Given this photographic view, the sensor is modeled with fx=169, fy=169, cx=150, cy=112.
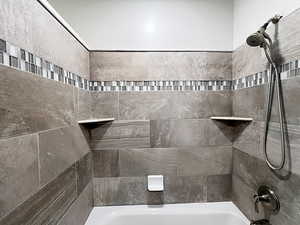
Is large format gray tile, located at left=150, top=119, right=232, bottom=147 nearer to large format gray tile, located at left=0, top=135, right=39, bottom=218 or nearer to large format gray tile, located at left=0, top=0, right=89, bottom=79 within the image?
large format gray tile, located at left=0, top=0, right=89, bottom=79

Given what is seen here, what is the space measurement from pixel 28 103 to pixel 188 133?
130cm

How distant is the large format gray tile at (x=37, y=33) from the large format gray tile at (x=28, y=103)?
0.14 metres

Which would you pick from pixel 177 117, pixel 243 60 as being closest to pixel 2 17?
pixel 177 117

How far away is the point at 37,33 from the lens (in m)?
0.83

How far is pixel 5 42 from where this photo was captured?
2.12ft

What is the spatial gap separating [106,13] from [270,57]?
1424mm

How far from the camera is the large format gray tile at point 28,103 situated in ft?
2.08

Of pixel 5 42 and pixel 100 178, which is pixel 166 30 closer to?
pixel 5 42

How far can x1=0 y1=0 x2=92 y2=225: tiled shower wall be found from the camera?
2.09 feet

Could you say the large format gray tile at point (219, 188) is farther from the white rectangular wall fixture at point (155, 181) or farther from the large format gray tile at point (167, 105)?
the large format gray tile at point (167, 105)

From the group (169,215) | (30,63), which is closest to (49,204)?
(30,63)

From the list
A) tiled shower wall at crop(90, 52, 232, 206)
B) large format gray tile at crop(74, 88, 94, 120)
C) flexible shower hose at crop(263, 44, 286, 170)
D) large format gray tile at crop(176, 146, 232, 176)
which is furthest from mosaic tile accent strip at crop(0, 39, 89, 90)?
flexible shower hose at crop(263, 44, 286, 170)

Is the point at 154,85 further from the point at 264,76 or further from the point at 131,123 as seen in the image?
the point at 264,76

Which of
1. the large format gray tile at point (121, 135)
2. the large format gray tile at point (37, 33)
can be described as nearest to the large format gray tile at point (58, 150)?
the large format gray tile at point (121, 135)
